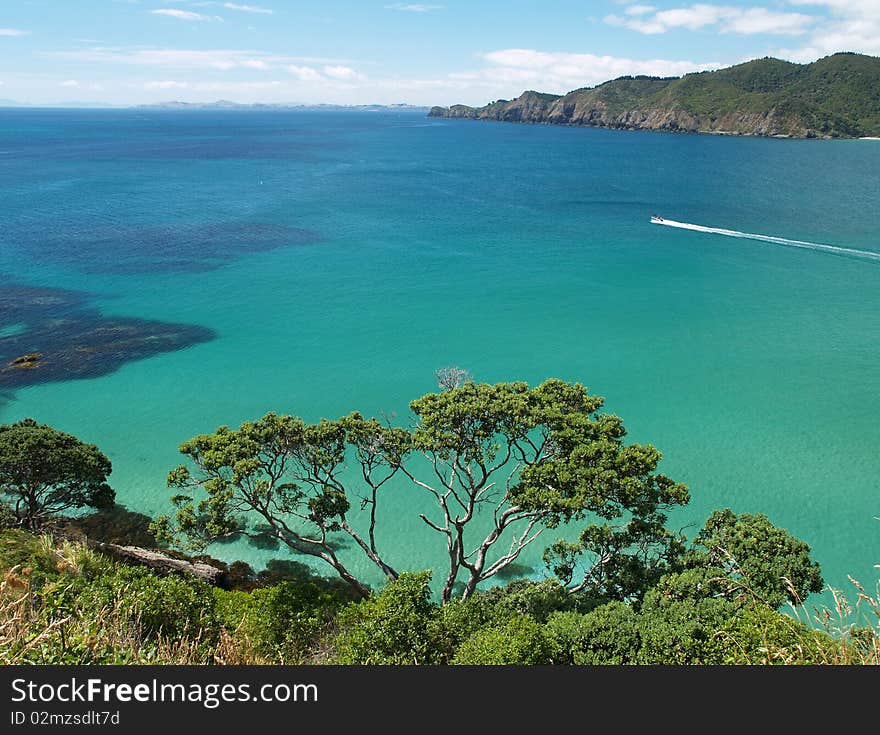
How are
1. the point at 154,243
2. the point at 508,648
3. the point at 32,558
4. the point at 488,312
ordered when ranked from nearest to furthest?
the point at 508,648 → the point at 32,558 → the point at 488,312 → the point at 154,243

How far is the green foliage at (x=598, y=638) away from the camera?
1267cm

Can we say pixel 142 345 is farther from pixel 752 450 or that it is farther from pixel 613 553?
pixel 752 450

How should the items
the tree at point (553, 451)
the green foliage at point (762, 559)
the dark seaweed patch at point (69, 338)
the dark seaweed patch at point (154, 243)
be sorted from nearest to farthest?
the green foliage at point (762, 559) < the tree at point (553, 451) < the dark seaweed patch at point (69, 338) < the dark seaweed patch at point (154, 243)

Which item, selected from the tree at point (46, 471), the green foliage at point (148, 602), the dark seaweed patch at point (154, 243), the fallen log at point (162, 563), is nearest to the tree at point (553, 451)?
the green foliage at point (148, 602)

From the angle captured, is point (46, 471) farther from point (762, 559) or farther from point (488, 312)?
point (488, 312)

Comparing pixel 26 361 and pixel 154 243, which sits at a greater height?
pixel 154 243

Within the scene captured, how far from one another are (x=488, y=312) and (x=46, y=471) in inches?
1262

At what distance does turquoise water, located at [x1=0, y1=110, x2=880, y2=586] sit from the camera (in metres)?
27.9

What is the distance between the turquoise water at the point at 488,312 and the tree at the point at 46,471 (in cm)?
365

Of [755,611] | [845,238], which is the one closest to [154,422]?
[755,611]

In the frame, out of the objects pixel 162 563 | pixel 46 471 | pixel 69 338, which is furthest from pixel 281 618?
pixel 69 338

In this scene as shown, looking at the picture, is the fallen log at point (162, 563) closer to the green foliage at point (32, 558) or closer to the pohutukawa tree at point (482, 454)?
the pohutukawa tree at point (482, 454)

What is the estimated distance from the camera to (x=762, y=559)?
15.3m

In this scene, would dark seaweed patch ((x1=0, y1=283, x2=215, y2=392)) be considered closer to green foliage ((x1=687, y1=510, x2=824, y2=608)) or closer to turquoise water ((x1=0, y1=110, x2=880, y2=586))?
turquoise water ((x1=0, y1=110, x2=880, y2=586))
